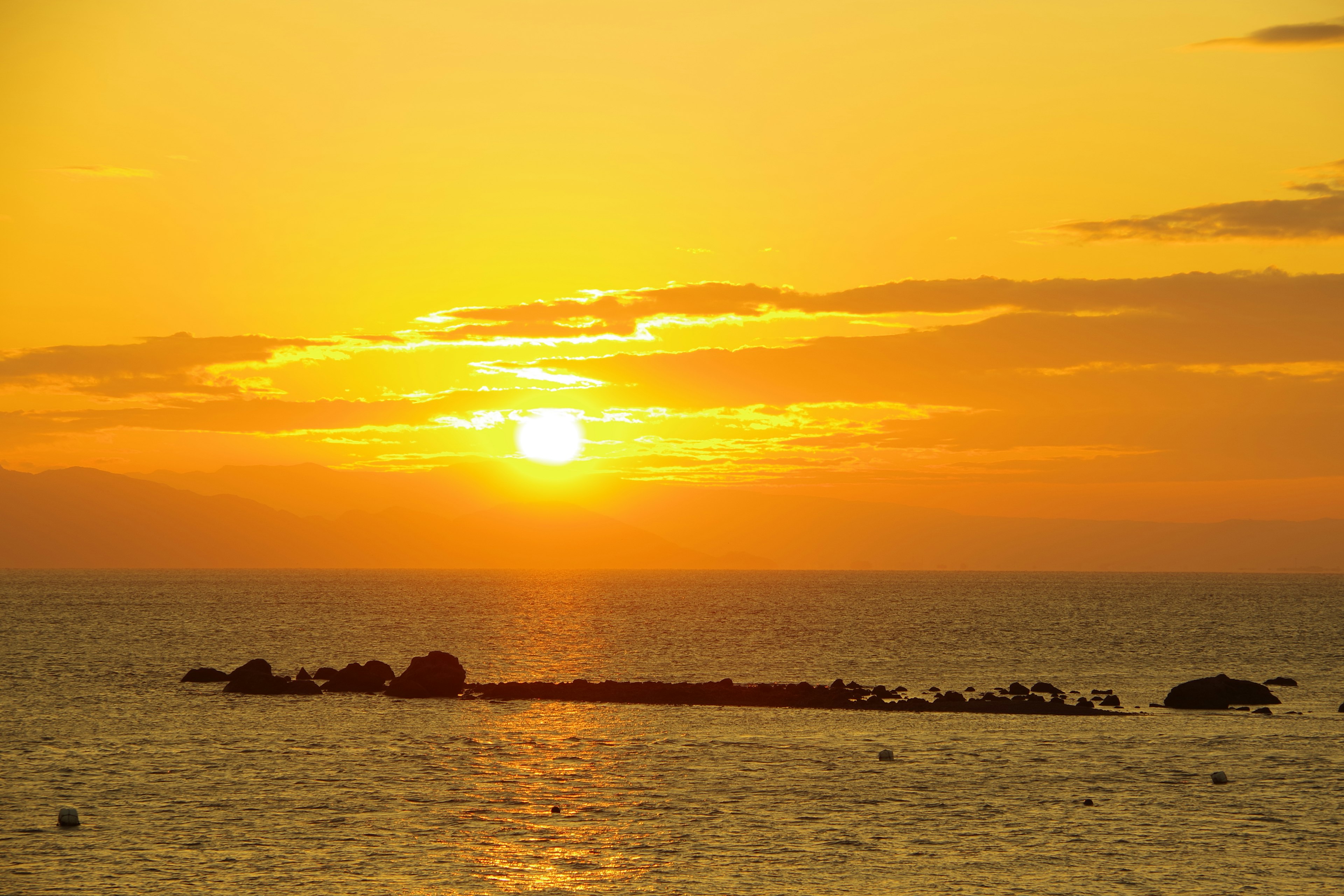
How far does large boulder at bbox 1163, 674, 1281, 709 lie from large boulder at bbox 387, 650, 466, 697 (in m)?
44.9

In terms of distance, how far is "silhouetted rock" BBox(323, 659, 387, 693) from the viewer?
7681 cm

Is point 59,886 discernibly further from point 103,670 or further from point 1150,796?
point 103,670

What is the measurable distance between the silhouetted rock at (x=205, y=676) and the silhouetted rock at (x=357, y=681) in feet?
28.7

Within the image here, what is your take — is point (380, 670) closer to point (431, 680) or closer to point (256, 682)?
point (431, 680)

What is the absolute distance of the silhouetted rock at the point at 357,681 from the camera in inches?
3024

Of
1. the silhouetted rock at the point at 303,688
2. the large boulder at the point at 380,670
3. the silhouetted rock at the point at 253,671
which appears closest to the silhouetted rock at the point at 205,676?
the silhouetted rock at the point at 253,671

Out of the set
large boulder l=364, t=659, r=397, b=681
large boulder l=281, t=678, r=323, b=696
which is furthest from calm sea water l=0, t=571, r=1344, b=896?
large boulder l=364, t=659, r=397, b=681

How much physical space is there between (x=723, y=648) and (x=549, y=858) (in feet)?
271

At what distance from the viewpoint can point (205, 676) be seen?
81.8m

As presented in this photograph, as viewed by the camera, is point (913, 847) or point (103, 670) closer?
point (913, 847)

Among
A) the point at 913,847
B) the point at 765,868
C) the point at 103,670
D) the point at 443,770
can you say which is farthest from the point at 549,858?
the point at 103,670

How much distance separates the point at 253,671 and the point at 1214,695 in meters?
61.6

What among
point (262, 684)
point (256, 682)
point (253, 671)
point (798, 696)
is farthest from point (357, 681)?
point (798, 696)

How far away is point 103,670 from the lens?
8831 cm
